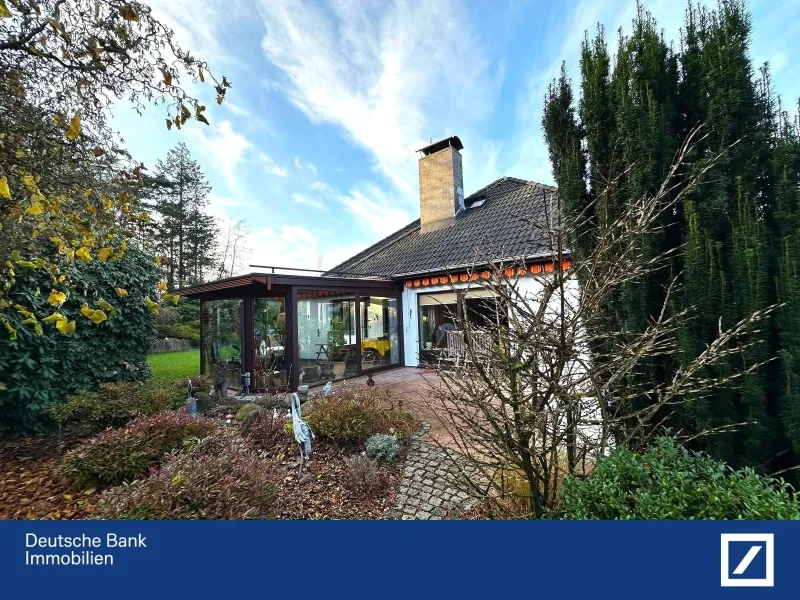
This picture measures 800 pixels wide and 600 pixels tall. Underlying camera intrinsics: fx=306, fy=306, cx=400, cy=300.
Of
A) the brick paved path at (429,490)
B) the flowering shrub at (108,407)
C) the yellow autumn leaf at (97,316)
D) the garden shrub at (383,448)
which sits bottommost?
the brick paved path at (429,490)

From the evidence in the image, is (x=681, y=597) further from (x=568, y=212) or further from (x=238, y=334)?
(x=238, y=334)

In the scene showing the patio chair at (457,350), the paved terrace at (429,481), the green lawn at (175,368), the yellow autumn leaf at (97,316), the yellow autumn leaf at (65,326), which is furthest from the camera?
the green lawn at (175,368)

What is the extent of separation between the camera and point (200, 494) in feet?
7.72

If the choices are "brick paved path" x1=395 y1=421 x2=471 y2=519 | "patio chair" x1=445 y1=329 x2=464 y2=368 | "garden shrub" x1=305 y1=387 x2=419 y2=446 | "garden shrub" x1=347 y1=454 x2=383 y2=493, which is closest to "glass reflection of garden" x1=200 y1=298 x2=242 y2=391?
"garden shrub" x1=305 y1=387 x2=419 y2=446

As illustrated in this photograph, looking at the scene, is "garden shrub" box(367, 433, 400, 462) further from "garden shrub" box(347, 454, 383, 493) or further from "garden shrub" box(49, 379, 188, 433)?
"garden shrub" box(49, 379, 188, 433)

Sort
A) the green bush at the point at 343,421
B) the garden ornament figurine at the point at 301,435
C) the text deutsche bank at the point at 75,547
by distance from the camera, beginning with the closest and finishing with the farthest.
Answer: the text deutsche bank at the point at 75,547, the garden ornament figurine at the point at 301,435, the green bush at the point at 343,421

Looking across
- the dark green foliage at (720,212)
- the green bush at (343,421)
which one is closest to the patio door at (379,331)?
the green bush at (343,421)

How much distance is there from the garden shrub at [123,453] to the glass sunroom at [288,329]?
362 cm

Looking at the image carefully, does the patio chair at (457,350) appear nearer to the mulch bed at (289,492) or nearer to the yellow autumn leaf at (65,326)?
the mulch bed at (289,492)

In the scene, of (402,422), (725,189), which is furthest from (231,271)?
(725,189)

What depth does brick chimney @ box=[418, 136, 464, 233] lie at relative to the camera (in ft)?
38.3

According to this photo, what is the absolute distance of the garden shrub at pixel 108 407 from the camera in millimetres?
4516

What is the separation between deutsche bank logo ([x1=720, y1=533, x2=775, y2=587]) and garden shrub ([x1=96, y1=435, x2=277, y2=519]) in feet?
9.64

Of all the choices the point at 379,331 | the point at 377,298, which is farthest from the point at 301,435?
the point at 377,298
